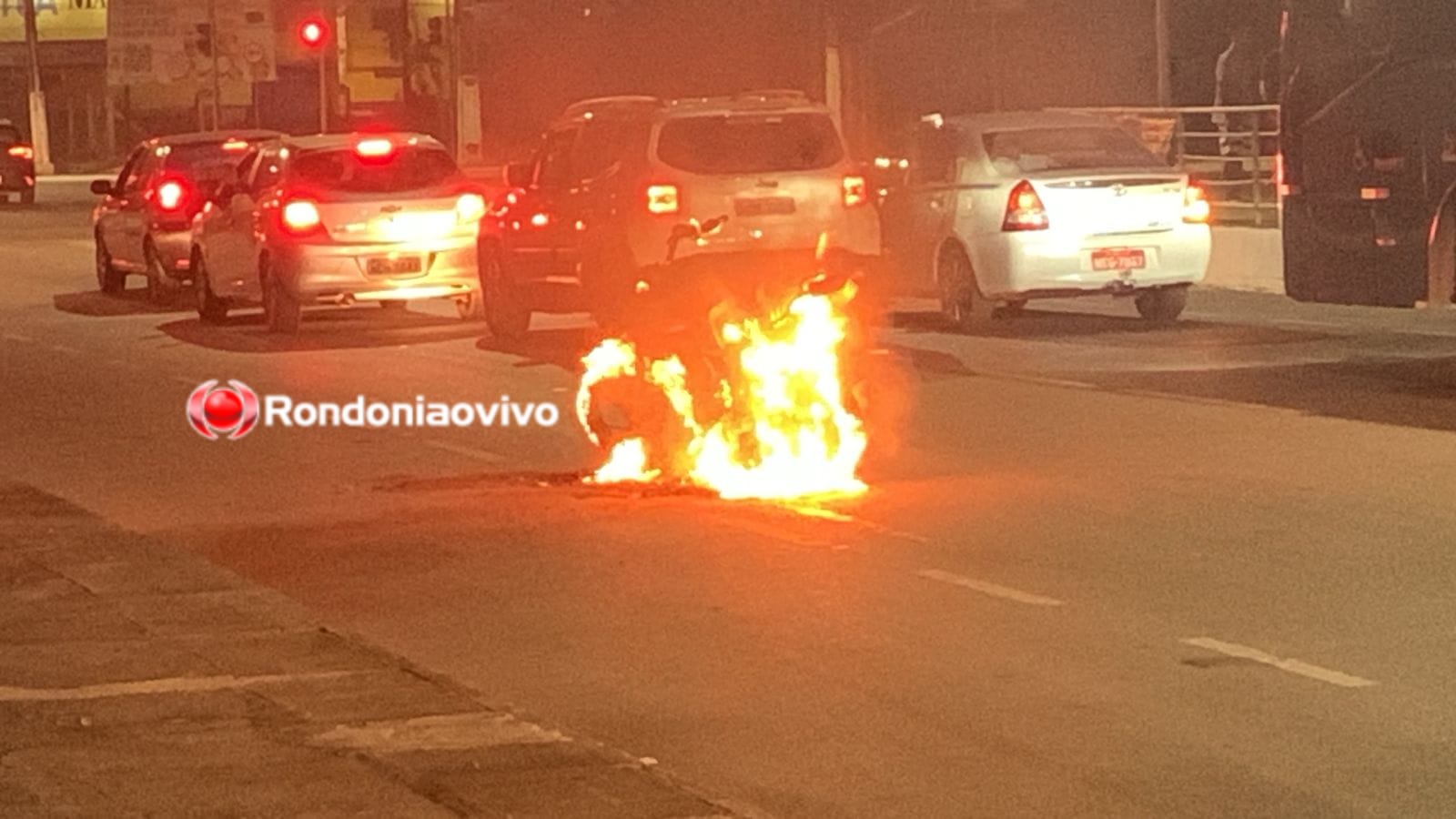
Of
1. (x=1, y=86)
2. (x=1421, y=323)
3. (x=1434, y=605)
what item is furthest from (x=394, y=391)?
(x=1, y=86)

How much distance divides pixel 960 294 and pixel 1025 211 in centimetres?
109

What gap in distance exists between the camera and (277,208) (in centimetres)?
2467

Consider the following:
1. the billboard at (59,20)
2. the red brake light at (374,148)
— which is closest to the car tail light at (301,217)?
the red brake light at (374,148)

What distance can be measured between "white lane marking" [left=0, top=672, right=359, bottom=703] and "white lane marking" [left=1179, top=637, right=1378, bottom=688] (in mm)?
2931

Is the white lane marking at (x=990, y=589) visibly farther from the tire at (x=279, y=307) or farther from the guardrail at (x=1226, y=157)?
the guardrail at (x=1226, y=157)

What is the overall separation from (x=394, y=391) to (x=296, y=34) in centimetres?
2289

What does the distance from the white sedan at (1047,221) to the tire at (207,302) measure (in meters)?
7.06

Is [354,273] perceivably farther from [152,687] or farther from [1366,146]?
[152,687]

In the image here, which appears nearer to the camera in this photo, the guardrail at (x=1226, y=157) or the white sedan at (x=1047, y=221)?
the white sedan at (x=1047, y=221)

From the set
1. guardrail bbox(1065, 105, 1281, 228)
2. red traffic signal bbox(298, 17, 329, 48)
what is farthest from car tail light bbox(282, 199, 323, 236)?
red traffic signal bbox(298, 17, 329, 48)

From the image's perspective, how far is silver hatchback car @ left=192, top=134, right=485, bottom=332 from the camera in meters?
24.3

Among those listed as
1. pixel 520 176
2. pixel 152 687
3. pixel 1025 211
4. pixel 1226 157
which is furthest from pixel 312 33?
pixel 152 687

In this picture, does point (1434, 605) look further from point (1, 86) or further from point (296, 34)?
point (1, 86)

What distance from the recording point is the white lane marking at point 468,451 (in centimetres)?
1574
